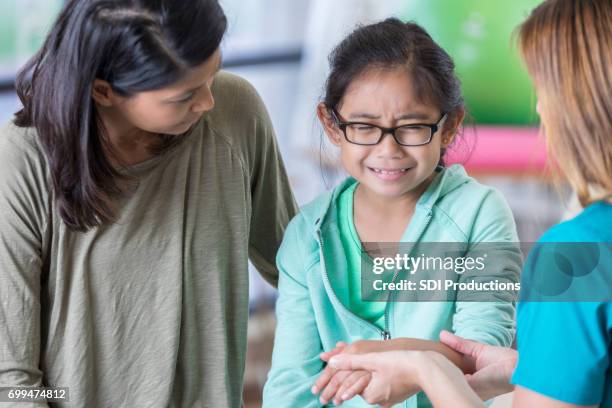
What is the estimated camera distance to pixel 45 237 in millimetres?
1341

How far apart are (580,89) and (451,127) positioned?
1.68 ft

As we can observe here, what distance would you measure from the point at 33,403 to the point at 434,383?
64 centimetres

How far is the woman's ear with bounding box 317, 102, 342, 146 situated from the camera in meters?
1.47

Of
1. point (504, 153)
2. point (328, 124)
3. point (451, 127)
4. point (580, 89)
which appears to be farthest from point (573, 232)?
point (504, 153)

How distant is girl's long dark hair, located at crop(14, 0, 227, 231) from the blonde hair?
524 mm

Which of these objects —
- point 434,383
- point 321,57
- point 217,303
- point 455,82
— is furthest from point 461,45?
point 434,383

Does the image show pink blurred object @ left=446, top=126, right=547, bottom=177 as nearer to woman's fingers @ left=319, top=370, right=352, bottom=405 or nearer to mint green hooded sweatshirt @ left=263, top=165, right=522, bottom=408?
mint green hooded sweatshirt @ left=263, top=165, right=522, bottom=408

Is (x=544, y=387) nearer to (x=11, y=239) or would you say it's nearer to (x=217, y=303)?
(x=217, y=303)

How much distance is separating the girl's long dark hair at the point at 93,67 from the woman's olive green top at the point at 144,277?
0.16ft

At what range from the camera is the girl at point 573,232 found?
0.93 metres

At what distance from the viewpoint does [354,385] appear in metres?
1.22

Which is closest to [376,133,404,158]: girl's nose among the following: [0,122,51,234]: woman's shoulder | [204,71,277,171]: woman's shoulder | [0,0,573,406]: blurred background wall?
[204,71,277,171]: woman's shoulder

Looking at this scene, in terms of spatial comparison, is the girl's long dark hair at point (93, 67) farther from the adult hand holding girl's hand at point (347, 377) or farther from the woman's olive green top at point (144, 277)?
the adult hand holding girl's hand at point (347, 377)

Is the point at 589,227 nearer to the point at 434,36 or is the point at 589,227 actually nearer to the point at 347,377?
the point at 347,377
